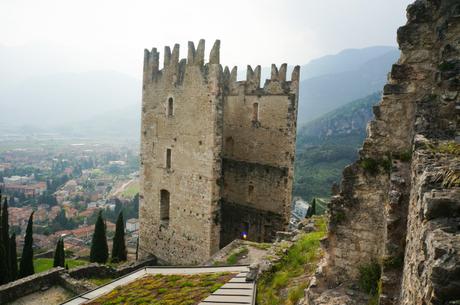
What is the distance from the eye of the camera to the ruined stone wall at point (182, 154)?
17781mm

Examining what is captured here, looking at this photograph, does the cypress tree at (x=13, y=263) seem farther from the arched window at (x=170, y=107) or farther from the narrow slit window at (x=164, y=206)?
the arched window at (x=170, y=107)

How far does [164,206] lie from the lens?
21.2 m

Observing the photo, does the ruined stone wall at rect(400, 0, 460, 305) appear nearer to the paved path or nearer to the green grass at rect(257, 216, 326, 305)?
the green grass at rect(257, 216, 326, 305)

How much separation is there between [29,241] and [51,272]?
313 inches

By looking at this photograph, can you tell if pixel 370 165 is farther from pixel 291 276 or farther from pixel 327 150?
pixel 327 150

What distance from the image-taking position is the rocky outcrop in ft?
16.8

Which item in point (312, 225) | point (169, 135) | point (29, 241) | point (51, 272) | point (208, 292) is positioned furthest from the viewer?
point (29, 241)

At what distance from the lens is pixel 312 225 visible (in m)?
15.0

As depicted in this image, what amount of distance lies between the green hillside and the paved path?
43174 mm

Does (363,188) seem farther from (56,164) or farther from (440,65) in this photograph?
(56,164)

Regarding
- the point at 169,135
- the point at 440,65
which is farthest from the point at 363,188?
the point at 169,135

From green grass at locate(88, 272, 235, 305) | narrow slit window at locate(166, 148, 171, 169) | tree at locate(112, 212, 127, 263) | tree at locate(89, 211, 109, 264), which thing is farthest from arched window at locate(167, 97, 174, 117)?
green grass at locate(88, 272, 235, 305)

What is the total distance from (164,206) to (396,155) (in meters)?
16.6

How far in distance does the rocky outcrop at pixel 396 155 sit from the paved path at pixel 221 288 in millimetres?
2336
